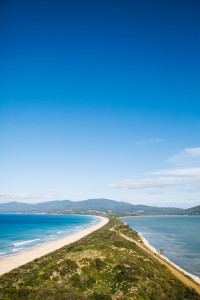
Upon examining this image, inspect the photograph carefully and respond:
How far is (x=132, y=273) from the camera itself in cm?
2680

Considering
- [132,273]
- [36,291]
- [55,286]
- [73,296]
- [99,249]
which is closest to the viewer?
[73,296]

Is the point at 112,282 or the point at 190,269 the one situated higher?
the point at 112,282

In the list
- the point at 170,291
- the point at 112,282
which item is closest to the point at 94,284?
the point at 112,282

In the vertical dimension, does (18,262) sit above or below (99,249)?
below

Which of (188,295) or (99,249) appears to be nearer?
(188,295)

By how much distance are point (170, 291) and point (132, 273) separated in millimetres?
5216

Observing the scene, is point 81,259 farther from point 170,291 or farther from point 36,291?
point 170,291

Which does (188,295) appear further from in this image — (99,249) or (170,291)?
(99,249)

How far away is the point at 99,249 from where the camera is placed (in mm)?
35750

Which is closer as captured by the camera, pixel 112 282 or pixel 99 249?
pixel 112 282

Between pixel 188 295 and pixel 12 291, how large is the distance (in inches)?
835

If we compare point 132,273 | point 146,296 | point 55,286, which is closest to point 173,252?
point 132,273

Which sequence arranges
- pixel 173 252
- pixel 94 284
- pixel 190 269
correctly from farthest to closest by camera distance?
pixel 173 252
pixel 190 269
pixel 94 284

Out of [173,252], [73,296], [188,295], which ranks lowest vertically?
[173,252]
